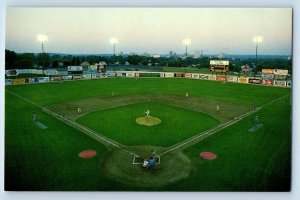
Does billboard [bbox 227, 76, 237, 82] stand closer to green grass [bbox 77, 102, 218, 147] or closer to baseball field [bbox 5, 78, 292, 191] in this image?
baseball field [bbox 5, 78, 292, 191]

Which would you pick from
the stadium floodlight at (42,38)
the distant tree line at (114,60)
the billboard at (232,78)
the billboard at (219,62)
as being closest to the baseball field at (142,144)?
the distant tree line at (114,60)

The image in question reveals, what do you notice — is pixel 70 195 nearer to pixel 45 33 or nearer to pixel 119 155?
pixel 119 155

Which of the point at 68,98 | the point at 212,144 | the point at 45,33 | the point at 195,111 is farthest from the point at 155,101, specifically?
the point at 45,33

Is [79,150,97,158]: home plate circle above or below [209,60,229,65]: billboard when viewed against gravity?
below

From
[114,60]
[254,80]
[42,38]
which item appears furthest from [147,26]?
[254,80]

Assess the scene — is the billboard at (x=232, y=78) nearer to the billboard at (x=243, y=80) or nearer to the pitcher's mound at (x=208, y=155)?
the billboard at (x=243, y=80)

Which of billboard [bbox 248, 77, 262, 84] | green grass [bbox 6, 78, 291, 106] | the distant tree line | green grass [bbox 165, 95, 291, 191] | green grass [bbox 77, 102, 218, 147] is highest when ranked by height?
the distant tree line

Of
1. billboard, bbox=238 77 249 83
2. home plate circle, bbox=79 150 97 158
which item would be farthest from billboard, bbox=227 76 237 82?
home plate circle, bbox=79 150 97 158
